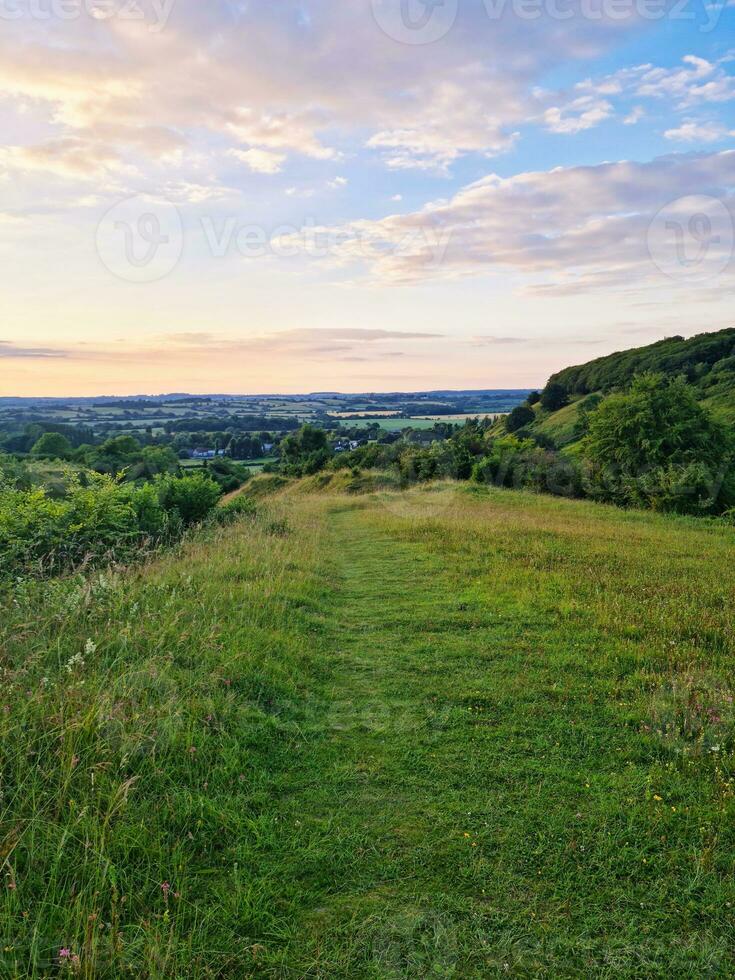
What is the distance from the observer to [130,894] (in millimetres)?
3039

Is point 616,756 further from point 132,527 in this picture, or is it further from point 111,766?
point 132,527

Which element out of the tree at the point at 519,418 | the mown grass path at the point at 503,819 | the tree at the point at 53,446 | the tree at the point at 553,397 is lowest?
the mown grass path at the point at 503,819

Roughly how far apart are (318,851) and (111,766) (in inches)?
60.1

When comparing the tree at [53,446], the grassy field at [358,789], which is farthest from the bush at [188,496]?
the tree at [53,446]

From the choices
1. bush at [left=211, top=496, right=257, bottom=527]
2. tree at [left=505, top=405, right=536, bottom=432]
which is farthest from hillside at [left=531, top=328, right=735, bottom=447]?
bush at [left=211, top=496, right=257, bottom=527]

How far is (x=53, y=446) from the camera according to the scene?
175 feet

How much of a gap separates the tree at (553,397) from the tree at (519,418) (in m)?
→ 4.80

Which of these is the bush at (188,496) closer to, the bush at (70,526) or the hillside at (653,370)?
the bush at (70,526)

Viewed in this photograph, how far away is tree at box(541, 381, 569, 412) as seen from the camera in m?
84.3

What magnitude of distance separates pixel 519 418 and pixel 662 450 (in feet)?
179

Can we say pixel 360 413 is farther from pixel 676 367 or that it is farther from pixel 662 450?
pixel 662 450

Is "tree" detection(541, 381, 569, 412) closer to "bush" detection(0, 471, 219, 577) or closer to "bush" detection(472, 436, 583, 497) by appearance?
"bush" detection(472, 436, 583, 497)

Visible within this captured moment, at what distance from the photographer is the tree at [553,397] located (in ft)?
277

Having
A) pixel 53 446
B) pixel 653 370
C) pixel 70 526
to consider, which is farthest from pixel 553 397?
pixel 70 526
